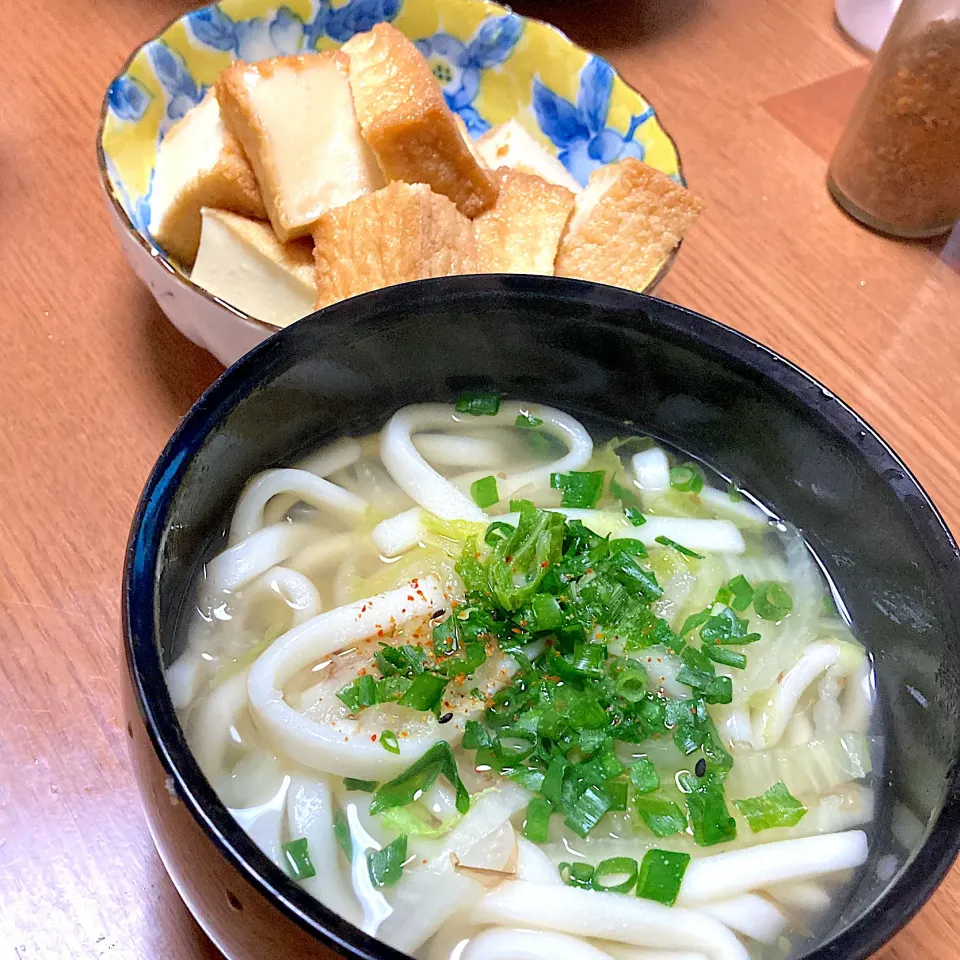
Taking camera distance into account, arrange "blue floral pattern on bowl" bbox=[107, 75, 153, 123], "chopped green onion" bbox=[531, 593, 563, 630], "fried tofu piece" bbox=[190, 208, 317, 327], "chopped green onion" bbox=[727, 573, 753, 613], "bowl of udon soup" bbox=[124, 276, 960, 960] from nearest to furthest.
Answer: "bowl of udon soup" bbox=[124, 276, 960, 960]
"chopped green onion" bbox=[531, 593, 563, 630]
"chopped green onion" bbox=[727, 573, 753, 613]
"fried tofu piece" bbox=[190, 208, 317, 327]
"blue floral pattern on bowl" bbox=[107, 75, 153, 123]

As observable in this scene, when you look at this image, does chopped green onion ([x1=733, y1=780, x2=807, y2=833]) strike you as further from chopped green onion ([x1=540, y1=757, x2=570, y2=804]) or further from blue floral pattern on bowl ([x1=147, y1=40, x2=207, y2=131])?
blue floral pattern on bowl ([x1=147, y1=40, x2=207, y2=131])

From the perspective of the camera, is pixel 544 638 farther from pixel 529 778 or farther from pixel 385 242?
pixel 385 242

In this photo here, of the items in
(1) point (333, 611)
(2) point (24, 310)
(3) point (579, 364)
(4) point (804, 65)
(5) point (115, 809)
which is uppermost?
(4) point (804, 65)

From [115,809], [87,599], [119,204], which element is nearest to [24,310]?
[119,204]

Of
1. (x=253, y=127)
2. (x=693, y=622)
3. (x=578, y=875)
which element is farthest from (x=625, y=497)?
(x=253, y=127)

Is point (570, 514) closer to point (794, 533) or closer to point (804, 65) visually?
point (794, 533)

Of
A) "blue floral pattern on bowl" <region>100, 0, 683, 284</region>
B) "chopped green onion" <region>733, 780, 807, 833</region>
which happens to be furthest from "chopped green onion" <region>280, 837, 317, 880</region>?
"blue floral pattern on bowl" <region>100, 0, 683, 284</region>
